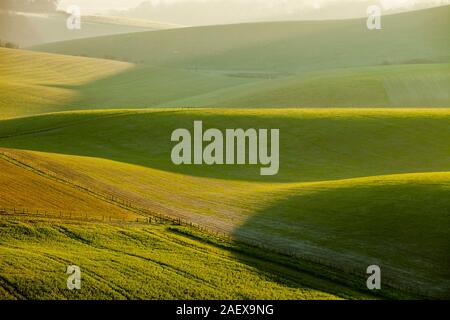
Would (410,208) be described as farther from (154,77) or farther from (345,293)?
(154,77)

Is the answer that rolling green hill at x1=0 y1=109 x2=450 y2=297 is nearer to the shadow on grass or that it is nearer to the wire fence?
the shadow on grass

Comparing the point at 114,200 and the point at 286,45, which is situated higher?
the point at 286,45

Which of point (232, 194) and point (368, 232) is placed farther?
point (232, 194)

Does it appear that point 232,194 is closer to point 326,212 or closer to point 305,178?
point 326,212

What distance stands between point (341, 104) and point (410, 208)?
4395cm

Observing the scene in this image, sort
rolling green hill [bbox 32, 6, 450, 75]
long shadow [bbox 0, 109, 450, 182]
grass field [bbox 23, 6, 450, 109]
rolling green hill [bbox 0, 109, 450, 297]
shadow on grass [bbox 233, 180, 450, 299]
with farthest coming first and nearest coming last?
rolling green hill [bbox 32, 6, 450, 75] < grass field [bbox 23, 6, 450, 109] < long shadow [bbox 0, 109, 450, 182] < rolling green hill [bbox 0, 109, 450, 297] < shadow on grass [bbox 233, 180, 450, 299]

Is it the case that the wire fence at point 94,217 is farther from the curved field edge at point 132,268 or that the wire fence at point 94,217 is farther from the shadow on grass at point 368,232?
the shadow on grass at point 368,232

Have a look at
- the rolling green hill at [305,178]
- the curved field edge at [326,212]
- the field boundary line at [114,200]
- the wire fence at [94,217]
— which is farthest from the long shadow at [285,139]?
the wire fence at [94,217]

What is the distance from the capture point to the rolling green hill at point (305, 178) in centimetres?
3406

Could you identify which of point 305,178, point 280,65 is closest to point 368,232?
point 305,178

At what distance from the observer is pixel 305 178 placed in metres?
51.9

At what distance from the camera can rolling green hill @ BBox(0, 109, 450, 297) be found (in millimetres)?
34062

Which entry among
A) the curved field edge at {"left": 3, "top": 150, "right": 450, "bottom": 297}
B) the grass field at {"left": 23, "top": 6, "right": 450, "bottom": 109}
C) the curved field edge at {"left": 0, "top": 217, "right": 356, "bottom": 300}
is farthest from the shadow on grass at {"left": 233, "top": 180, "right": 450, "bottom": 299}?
the grass field at {"left": 23, "top": 6, "right": 450, "bottom": 109}
